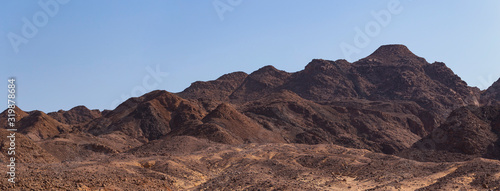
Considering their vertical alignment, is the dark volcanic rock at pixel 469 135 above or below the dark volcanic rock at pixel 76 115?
below

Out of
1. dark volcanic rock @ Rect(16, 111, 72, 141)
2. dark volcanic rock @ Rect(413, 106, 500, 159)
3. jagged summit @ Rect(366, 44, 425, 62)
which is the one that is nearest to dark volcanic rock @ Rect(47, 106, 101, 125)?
dark volcanic rock @ Rect(16, 111, 72, 141)

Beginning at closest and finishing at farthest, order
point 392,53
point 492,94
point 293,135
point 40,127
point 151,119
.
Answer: point 293,135, point 40,127, point 151,119, point 492,94, point 392,53

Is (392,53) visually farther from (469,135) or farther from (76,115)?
(469,135)

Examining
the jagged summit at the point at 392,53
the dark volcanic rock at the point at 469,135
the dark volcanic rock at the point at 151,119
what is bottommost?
the dark volcanic rock at the point at 469,135

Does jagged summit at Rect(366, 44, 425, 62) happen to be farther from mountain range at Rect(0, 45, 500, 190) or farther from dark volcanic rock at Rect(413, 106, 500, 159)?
dark volcanic rock at Rect(413, 106, 500, 159)

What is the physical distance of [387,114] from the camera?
3199 inches

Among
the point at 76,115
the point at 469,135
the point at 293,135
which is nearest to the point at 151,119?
the point at 293,135

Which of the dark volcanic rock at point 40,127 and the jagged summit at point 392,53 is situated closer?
the dark volcanic rock at point 40,127

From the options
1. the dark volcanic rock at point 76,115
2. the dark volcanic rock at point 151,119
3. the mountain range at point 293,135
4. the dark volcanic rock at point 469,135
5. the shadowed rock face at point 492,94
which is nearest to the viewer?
the mountain range at point 293,135

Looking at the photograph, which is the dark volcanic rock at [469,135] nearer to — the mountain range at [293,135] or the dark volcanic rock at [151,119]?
the mountain range at [293,135]

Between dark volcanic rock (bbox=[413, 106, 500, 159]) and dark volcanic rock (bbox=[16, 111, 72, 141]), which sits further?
dark volcanic rock (bbox=[16, 111, 72, 141])

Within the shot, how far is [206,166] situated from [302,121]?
41.4m

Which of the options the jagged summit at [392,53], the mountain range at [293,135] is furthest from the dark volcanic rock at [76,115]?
the jagged summit at [392,53]

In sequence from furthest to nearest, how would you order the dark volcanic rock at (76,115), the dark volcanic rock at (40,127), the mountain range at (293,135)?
the dark volcanic rock at (76,115) → the dark volcanic rock at (40,127) → the mountain range at (293,135)
